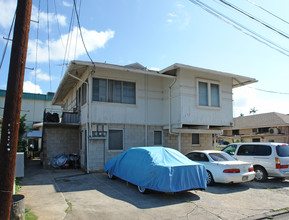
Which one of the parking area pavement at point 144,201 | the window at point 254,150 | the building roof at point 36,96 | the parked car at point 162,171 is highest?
the building roof at point 36,96

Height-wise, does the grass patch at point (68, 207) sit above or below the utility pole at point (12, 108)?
below

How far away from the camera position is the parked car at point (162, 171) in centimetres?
699

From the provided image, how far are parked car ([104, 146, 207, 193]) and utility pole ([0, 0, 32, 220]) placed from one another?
404 centimetres

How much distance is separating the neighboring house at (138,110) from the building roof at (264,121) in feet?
55.5

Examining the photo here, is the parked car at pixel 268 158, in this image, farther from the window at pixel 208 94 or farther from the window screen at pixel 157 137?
the window screen at pixel 157 137

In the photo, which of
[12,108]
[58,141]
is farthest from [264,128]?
[12,108]

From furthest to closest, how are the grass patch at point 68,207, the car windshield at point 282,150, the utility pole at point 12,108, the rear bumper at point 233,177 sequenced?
the car windshield at point 282,150
the rear bumper at point 233,177
the grass patch at point 68,207
the utility pole at point 12,108

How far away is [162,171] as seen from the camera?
7020 millimetres

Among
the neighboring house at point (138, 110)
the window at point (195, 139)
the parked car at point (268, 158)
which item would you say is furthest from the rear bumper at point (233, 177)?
the window at point (195, 139)

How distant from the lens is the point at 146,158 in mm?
7859

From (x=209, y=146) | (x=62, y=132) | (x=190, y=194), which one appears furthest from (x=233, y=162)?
(x=62, y=132)

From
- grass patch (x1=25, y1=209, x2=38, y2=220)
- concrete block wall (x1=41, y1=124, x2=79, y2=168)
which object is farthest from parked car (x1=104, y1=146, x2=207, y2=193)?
concrete block wall (x1=41, y1=124, x2=79, y2=168)

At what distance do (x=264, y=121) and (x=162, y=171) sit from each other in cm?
2817

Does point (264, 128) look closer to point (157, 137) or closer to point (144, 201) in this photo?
point (157, 137)
